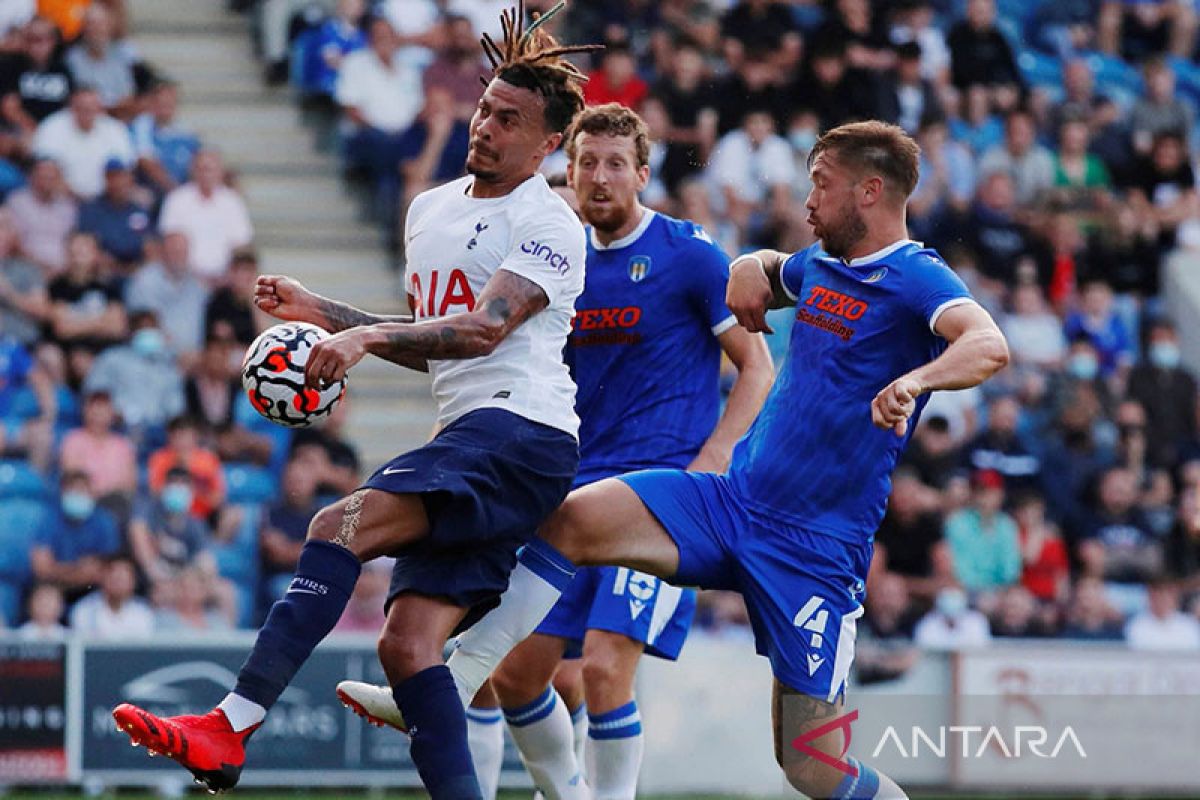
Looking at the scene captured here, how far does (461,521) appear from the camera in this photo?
6.92m

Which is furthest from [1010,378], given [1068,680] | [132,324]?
[132,324]

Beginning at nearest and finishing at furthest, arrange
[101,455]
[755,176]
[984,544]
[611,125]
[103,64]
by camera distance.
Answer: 1. [611,125]
2. [101,455]
3. [984,544]
4. [103,64]
5. [755,176]

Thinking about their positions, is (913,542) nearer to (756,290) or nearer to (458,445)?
(756,290)

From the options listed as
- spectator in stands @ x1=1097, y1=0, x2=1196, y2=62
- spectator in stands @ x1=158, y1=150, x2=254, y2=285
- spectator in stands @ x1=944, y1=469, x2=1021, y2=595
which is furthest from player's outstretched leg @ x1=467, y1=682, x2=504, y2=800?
spectator in stands @ x1=1097, y1=0, x2=1196, y2=62

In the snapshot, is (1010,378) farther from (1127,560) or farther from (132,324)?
(132,324)

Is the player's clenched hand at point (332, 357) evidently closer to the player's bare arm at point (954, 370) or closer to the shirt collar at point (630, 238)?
the player's bare arm at point (954, 370)

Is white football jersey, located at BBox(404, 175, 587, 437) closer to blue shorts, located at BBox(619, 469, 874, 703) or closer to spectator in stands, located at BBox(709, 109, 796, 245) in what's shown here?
blue shorts, located at BBox(619, 469, 874, 703)

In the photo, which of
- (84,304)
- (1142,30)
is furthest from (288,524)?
(1142,30)

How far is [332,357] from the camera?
660 cm

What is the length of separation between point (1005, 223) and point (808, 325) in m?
10.4

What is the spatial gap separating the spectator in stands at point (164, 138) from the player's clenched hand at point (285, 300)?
8110 mm

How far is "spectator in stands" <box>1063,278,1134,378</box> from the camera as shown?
17312 millimetres

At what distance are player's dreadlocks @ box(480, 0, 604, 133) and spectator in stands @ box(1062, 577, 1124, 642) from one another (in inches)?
335

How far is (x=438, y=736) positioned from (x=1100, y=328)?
1163 cm
